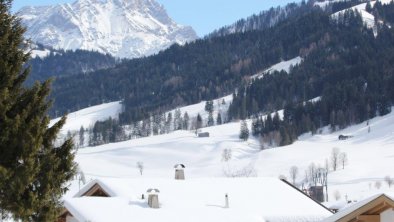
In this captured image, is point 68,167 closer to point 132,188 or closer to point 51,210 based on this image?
point 51,210

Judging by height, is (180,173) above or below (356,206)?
above

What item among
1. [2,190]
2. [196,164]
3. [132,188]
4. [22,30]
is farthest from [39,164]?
[196,164]

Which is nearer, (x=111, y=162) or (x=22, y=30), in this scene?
(x=22, y=30)

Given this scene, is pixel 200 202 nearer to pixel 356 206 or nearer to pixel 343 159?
pixel 356 206

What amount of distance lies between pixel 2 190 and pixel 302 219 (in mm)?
16904

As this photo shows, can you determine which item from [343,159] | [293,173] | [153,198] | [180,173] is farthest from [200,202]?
[343,159]

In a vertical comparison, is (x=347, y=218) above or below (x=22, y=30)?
below

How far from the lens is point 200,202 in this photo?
3150 centimetres

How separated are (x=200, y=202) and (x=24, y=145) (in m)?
15.2

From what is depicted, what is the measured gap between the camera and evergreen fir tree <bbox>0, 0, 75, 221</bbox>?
55.8ft

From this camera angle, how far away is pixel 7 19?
1839cm

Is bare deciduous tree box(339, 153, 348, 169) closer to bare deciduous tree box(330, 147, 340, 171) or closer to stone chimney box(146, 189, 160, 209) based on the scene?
bare deciduous tree box(330, 147, 340, 171)

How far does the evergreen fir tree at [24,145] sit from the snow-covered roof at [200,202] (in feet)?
25.1

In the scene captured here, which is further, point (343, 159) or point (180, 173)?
point (343, 159)
